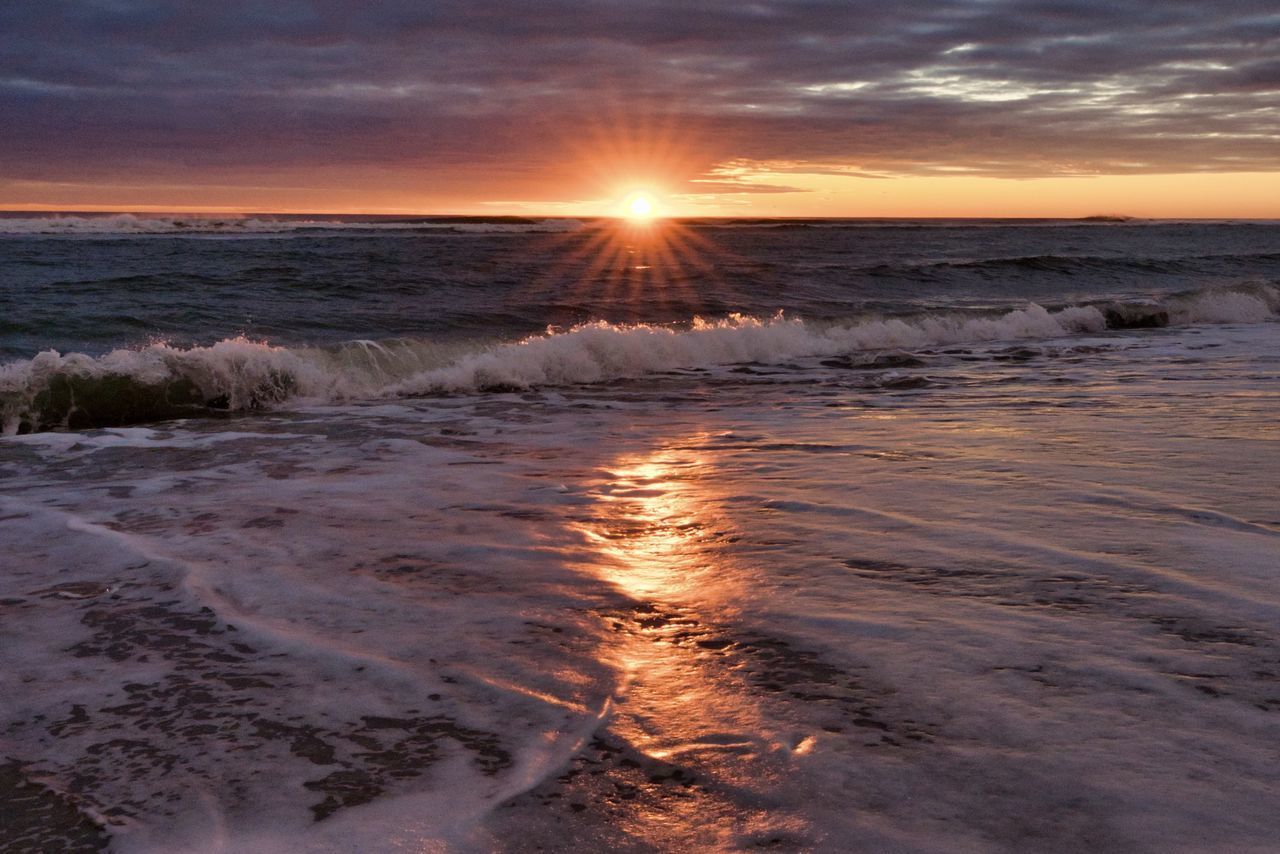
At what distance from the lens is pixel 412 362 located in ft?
40.7

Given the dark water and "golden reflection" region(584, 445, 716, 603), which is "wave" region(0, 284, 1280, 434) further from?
"golden reflection" region(584, 445, 716, 603)

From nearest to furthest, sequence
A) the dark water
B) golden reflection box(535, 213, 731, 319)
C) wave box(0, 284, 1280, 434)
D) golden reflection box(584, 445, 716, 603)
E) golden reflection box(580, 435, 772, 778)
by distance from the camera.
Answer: golden reflection box(580, 435, 772, 778), golden reflection box(584, 445, 716, 603), wave box(0, 284, 1280, 434), the dark water, golden reflection box(535, 213, 731, 319)

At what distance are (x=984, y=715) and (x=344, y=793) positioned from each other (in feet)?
5.89

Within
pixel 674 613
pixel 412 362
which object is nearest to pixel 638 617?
pixel 674 613

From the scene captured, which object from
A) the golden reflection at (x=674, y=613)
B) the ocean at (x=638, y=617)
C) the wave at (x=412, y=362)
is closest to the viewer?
the ocean at (x=638, y=617)

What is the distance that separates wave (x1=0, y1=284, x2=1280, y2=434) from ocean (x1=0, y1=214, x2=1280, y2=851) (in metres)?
0.08

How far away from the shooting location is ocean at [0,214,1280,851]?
8.52ft

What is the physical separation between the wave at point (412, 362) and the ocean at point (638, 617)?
8 centimetres

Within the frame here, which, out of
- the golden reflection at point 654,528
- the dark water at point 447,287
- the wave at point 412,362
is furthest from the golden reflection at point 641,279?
the golden reflection at point 654,528

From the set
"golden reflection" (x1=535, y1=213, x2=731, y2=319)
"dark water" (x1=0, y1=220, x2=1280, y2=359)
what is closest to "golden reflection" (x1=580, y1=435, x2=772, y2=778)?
"dark water" (x1=0, y1=220, x2=1280, y2=359)

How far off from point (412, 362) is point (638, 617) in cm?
908

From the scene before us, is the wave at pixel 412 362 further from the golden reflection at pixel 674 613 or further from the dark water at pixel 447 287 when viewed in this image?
the golden reflection at pixel 674 613

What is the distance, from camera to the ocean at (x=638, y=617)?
260 cm

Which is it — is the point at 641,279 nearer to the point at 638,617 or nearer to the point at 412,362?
the point at 412,362
